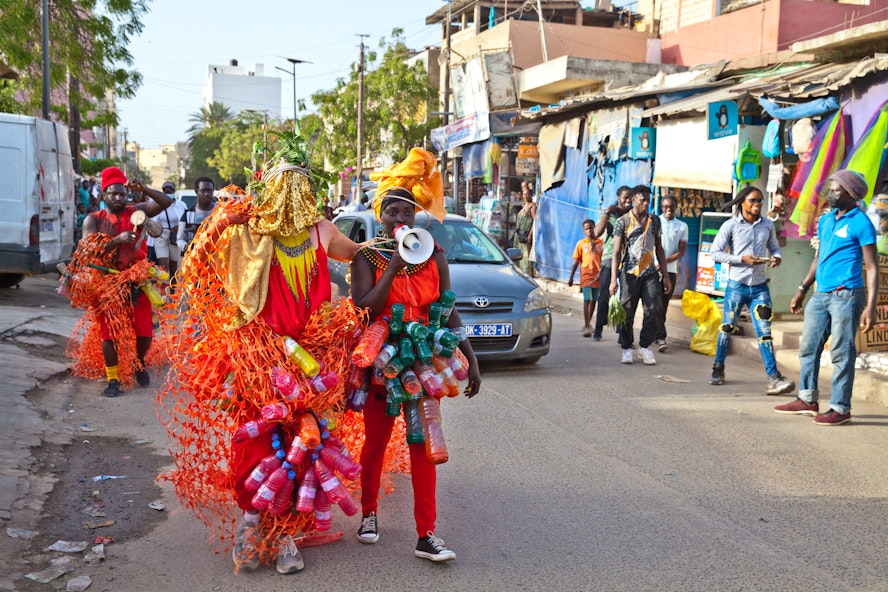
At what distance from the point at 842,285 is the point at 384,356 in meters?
4.49

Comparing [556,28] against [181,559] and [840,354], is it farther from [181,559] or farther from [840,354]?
[181,559]

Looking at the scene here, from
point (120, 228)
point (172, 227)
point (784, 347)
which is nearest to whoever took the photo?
point (120, 228)

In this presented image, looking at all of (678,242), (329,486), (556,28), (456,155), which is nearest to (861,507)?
(329,486)

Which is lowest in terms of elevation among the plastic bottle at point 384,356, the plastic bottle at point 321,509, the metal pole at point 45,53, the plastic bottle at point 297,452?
the plastic bottle at point 321,509

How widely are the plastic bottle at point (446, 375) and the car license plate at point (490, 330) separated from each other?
15.2 ft

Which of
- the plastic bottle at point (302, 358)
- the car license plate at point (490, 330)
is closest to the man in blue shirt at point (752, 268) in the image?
the car license plate at point (490, 330)

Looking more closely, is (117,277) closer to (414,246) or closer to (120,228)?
(120,228)

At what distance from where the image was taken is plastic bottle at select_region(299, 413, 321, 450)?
3.86 metres

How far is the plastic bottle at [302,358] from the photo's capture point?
3902 millimetres

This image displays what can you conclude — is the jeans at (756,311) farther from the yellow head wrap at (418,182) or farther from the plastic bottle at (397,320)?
the plastic bottle at (397,320)

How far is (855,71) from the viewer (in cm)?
981

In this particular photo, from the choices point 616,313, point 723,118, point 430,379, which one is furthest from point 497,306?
point 723,118

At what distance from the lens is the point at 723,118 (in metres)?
12.4

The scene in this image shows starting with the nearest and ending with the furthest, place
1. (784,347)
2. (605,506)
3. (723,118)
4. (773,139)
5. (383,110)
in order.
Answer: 1. (605,506)
2. (784,347)
3. (773,139)
4. (723,118)
5. (383,110)
